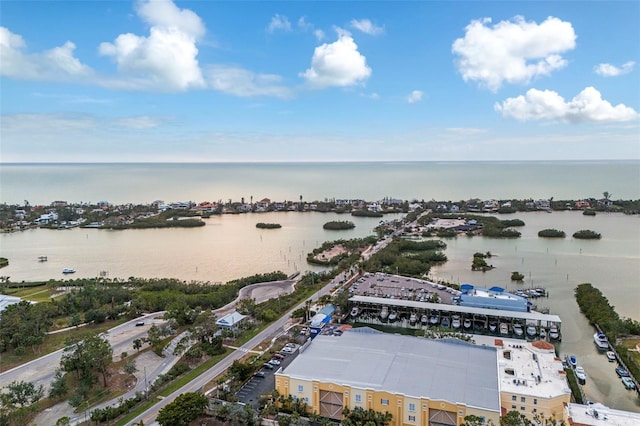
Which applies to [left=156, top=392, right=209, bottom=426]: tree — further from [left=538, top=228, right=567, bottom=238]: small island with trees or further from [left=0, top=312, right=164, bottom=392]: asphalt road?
[left=538, top=228, right=567, bottom=238]: small island with trees

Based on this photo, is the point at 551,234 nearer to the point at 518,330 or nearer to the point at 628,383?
the point at 518,330

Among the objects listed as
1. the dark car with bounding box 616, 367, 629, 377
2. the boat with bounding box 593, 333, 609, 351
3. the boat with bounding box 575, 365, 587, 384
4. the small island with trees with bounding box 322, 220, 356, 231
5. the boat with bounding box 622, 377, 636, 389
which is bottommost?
the boat with bounding box 622, 377, 636, 389

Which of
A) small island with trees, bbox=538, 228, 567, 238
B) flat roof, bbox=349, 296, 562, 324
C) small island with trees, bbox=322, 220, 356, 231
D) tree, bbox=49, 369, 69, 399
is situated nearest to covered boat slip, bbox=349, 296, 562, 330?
flat roof, bbox=349, 296, 562, 324

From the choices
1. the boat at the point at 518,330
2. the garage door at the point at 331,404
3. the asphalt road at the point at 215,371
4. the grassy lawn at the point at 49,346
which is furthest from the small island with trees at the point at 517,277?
the grassy lawn at the point at 49,346

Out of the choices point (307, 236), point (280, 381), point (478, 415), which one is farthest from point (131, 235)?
point (478, 415)

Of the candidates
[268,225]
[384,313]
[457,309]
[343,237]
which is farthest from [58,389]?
[268,225]
